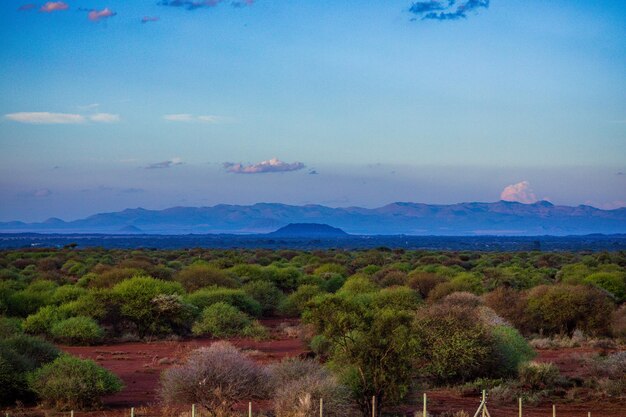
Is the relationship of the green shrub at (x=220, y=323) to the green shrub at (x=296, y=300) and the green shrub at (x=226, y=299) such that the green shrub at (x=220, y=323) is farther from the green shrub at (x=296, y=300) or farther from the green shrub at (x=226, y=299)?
the green shrub at (x=296, y=300)

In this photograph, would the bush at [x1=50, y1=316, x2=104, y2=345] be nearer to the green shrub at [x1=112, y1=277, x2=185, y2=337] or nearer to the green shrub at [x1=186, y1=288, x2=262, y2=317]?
the green shrub at [x1=112, y1=277, x2=185, y2=337]

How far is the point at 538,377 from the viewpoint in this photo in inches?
805

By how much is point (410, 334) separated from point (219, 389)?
13.3ft

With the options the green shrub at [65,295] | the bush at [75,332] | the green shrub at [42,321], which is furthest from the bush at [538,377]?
the green shrub at [65,295]

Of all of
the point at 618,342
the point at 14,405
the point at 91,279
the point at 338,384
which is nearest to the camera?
the point at 338,384

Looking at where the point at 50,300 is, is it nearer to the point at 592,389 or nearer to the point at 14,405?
the point at 14,405

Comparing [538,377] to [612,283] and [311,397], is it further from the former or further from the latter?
[612,283]

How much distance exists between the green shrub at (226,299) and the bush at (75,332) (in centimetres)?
602

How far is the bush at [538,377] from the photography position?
20344 millimetres

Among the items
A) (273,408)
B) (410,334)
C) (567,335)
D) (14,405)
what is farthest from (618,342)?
(14,405)

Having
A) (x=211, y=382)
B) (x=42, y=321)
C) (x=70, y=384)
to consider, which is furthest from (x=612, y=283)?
(x=70, y=384)

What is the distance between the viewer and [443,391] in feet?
65.5

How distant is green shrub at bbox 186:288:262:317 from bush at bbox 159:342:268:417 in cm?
1722

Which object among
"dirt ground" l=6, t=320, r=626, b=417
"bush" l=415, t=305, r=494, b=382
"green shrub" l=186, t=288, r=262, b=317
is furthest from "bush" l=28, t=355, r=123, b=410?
"green shrub" l=186, t=288, r=262, b=317
